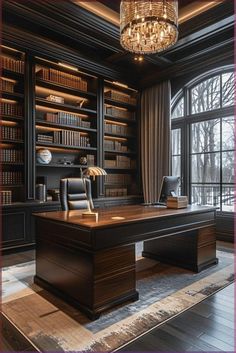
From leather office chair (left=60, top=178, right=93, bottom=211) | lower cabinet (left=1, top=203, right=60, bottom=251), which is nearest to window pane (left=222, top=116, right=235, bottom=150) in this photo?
leather office chair (left=60, top=178, right=93, bottom=211)

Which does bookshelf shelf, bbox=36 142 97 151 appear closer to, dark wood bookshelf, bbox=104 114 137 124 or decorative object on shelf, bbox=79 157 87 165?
decorative object on shelf, bbox=79 157 87 165

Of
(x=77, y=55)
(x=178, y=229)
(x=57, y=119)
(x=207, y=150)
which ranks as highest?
(x=77, y=55)

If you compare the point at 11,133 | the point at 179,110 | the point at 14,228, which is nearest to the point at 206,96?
the point at 179,110

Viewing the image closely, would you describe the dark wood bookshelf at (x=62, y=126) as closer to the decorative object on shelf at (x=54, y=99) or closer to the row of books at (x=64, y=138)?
the row of books at (x=64, y=138)

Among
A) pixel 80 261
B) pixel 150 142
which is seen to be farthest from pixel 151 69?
pixel 80 261

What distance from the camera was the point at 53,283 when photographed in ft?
7.82

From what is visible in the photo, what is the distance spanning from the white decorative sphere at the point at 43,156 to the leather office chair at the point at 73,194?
122 centimetres

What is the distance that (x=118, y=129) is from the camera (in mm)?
5402

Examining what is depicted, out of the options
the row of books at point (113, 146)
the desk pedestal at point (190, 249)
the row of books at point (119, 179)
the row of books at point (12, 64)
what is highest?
the row of books at point (12, 64)

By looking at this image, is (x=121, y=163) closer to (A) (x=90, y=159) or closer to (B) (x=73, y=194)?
(A) (x=90, y=159)

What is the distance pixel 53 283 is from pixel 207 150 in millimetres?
3771

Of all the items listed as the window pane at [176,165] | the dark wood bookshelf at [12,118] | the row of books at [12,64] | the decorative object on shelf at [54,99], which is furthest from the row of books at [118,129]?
the row of books at [12,64]

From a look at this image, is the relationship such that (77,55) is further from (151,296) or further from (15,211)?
(151,296)

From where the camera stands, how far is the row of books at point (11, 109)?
3.73 m
